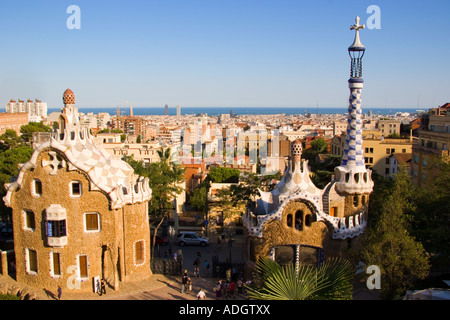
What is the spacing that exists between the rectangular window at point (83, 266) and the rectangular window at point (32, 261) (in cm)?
297

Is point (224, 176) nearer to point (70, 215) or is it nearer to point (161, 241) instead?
point (161, 241)

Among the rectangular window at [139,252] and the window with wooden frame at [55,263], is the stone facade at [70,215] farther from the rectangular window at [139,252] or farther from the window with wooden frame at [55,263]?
the rectangular window at [139,252]

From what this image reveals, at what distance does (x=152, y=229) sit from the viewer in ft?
133

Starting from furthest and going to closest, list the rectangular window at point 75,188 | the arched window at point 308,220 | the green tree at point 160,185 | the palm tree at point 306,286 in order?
the green tree at point 160,185, the arched window at point 308,220, the rectangular window at point 75,188, the palm tree at point 306,286

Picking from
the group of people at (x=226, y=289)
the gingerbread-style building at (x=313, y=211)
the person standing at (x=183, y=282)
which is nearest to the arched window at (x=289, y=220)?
the gingerbread-style building at (x=313, y=211)

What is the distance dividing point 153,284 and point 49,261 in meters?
6.54

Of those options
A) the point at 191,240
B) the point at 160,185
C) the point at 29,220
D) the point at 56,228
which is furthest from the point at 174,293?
the point at 160,185

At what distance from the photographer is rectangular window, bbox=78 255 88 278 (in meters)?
26.1

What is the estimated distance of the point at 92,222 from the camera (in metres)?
26.0

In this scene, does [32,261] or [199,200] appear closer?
[32,261]

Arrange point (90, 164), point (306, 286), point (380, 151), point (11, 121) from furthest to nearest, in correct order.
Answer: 1. point (11, 121)
2. point (380, 151)
3. point (90, 164)
4. point (306, 286)

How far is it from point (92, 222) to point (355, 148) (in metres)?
17.5

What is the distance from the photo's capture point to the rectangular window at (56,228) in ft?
83.5
